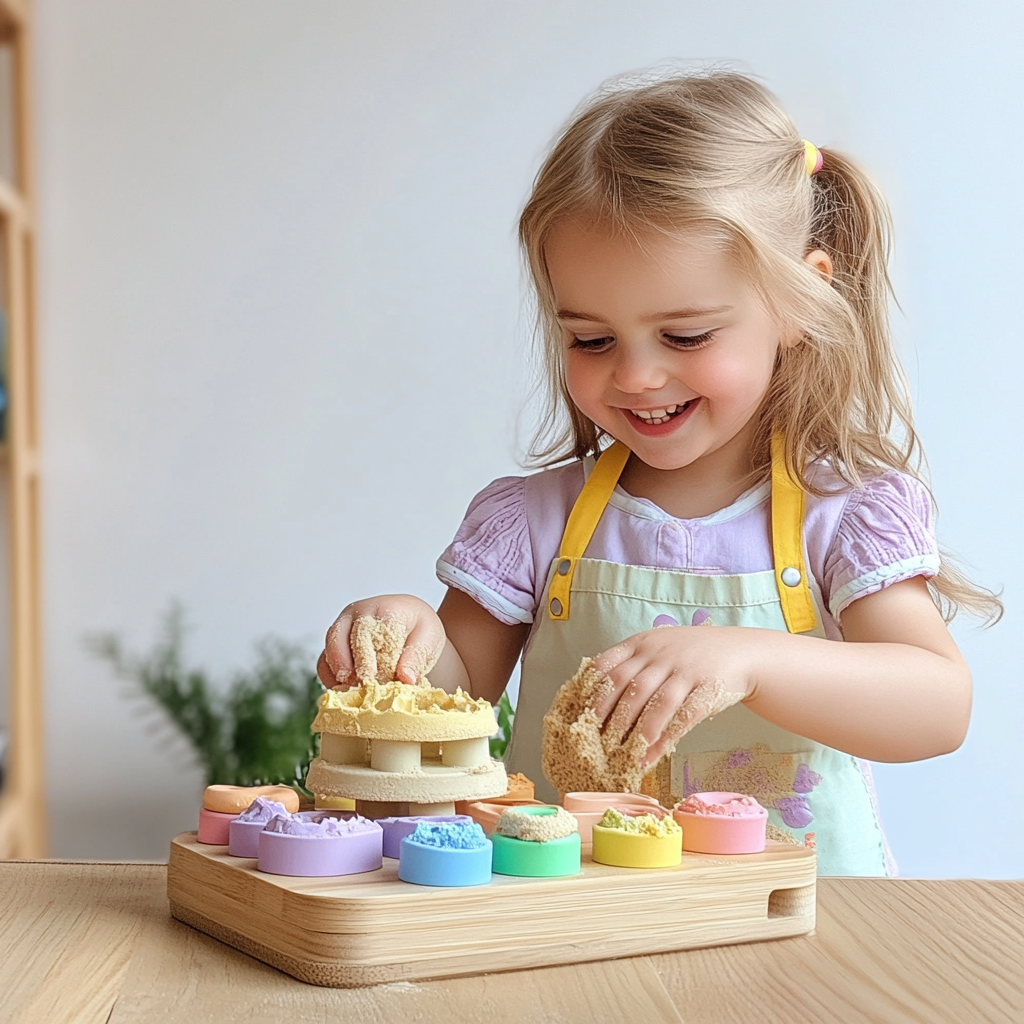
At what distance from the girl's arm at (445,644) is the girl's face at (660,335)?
22 cm

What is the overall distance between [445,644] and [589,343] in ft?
0.90

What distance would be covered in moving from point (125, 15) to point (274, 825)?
2.22 m

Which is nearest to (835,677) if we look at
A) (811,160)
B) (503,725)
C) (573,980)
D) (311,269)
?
(573,980)

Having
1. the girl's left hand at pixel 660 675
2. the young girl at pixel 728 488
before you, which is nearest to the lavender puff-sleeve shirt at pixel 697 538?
the young girl at pixel 728 488

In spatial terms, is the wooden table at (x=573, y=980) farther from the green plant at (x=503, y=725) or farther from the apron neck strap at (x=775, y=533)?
the green plant at (x=503, y=725)

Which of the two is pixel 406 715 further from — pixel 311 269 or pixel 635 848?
pixel 311 269

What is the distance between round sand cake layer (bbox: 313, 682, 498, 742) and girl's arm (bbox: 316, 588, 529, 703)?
15 cm

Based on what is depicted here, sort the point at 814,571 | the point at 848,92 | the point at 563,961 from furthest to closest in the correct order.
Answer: the point at 848,92 → the point at 814,571 → the point at 563,961

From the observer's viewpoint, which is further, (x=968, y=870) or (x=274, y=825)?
(x=968, y=870)

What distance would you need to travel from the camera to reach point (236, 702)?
230cm

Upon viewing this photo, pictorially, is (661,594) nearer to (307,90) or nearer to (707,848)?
(707,848)

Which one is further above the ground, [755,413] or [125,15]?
[125,15]

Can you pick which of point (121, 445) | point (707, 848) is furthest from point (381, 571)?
point (707, 848)

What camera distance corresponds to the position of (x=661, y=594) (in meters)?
1.11
